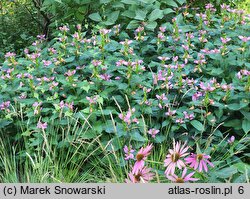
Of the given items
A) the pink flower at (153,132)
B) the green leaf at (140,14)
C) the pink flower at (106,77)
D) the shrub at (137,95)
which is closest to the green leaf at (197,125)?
the shrub at (137,95)

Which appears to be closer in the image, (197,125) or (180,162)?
(180,162)

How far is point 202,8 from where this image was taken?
15.6ft

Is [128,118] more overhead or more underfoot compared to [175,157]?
more underfoot

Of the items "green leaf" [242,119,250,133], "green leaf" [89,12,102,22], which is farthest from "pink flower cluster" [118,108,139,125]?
"green leaf" [89,12,102,22]

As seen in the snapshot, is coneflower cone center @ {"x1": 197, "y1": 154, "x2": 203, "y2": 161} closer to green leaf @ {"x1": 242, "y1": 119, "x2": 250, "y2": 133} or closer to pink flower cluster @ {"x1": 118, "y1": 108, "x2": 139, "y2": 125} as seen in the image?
pink flower cluster @ {"x1": 118, "y1": 108, "x2": 139, "y2": 125}

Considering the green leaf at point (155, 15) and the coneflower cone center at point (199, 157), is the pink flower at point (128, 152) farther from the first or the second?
the green leaf at point (155, 15)

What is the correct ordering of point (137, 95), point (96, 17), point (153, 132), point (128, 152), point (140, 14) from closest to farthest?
point (128, 152), point (153, 132), point (137, 95), point (140, 14), point (96, 17)

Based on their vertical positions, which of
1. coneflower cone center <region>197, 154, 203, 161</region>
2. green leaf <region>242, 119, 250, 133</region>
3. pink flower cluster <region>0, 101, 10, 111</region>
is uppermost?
coneflower cone center <region>197, 154, 203, 161</region>

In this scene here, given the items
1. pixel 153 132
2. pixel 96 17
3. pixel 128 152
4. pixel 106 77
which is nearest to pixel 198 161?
pixel 128 152

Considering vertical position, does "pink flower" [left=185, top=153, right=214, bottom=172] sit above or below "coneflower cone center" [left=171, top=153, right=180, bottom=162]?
below

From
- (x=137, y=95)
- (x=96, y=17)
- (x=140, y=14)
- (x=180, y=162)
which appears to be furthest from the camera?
(x=96, y=17)

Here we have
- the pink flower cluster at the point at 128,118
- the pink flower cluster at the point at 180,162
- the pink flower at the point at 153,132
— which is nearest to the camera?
the pink flower cluster at the point at 180,162

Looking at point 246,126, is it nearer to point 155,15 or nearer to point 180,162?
point 180,162

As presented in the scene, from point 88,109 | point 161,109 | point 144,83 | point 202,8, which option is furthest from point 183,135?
point 202,8
